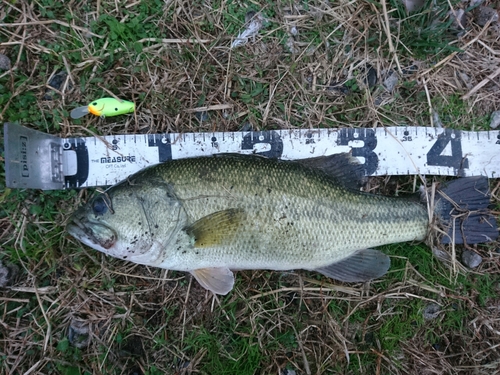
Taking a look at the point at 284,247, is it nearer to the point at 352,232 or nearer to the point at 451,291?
the point at 352,232

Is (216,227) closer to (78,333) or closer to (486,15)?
(78,333)

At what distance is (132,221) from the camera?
108 inches

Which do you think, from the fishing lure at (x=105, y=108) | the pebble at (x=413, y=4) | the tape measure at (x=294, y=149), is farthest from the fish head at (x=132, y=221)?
the pebble at (x=413, y=4)

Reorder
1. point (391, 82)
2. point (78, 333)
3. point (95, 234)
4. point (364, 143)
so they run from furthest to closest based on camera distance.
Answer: point (391, 82), point (364, 143), point (78, 333), point (95, 234)

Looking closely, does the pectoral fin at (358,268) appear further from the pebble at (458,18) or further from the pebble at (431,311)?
the pebble at (458,18)

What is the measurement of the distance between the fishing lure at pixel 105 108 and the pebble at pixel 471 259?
3241 millimetres

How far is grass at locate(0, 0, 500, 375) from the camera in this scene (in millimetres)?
3211

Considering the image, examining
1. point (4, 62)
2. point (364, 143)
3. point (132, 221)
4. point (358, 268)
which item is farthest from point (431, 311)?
point (4, 62)

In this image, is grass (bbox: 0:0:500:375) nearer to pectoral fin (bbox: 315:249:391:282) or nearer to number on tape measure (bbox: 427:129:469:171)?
number on tape measure (bbox: 427:129:469:171)

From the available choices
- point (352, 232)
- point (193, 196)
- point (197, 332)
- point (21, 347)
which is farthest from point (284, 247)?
point (21, 347)

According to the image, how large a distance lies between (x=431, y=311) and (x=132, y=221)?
Answer: 2696 mm

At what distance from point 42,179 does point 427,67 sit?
3550 mm

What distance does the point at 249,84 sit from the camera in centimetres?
347

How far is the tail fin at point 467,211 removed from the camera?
128 inches
